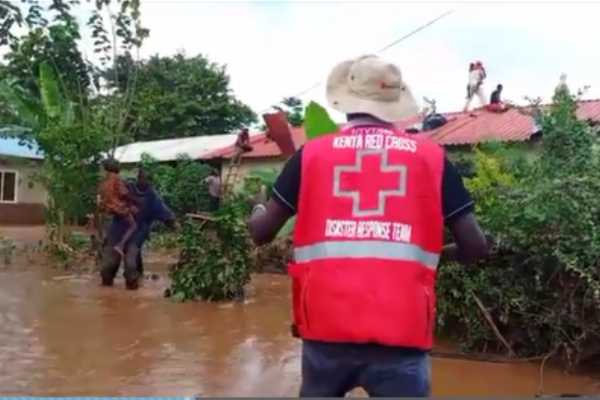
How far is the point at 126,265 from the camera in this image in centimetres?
1143

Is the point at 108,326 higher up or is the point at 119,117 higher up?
the point at 119,117

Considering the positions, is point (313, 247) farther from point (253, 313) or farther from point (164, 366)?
point (253, 313)

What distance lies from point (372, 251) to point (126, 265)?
30.6 ft

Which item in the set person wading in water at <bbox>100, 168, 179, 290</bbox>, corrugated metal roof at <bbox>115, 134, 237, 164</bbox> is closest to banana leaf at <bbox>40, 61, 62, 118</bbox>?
person wading in water at <bbox>100, 168, 179, 290</bbox>

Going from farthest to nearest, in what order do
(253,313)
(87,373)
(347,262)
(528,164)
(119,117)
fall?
(119,117), (253,313), (528,164), (87,373), (347,262)

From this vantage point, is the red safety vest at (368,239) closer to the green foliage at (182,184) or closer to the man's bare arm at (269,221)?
the man's bare arm at (269,221)

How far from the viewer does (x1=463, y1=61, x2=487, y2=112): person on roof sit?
1902 centimetres

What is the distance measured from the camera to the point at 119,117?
1548 centimetres

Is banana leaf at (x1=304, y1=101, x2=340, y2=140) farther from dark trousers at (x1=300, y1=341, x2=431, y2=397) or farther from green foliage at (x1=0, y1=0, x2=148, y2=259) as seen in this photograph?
green foliage at (x1=0, y1=0, x2=148, y2=259)

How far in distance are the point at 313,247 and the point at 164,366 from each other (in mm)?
4407

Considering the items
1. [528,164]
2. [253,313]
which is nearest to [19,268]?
[253,313]

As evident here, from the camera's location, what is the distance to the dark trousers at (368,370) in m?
2.48

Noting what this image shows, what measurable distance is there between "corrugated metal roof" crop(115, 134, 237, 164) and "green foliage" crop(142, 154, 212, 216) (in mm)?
1478

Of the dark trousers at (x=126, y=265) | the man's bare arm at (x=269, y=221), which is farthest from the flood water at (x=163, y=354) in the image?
the man's bare arm at (x=269, y=221)
